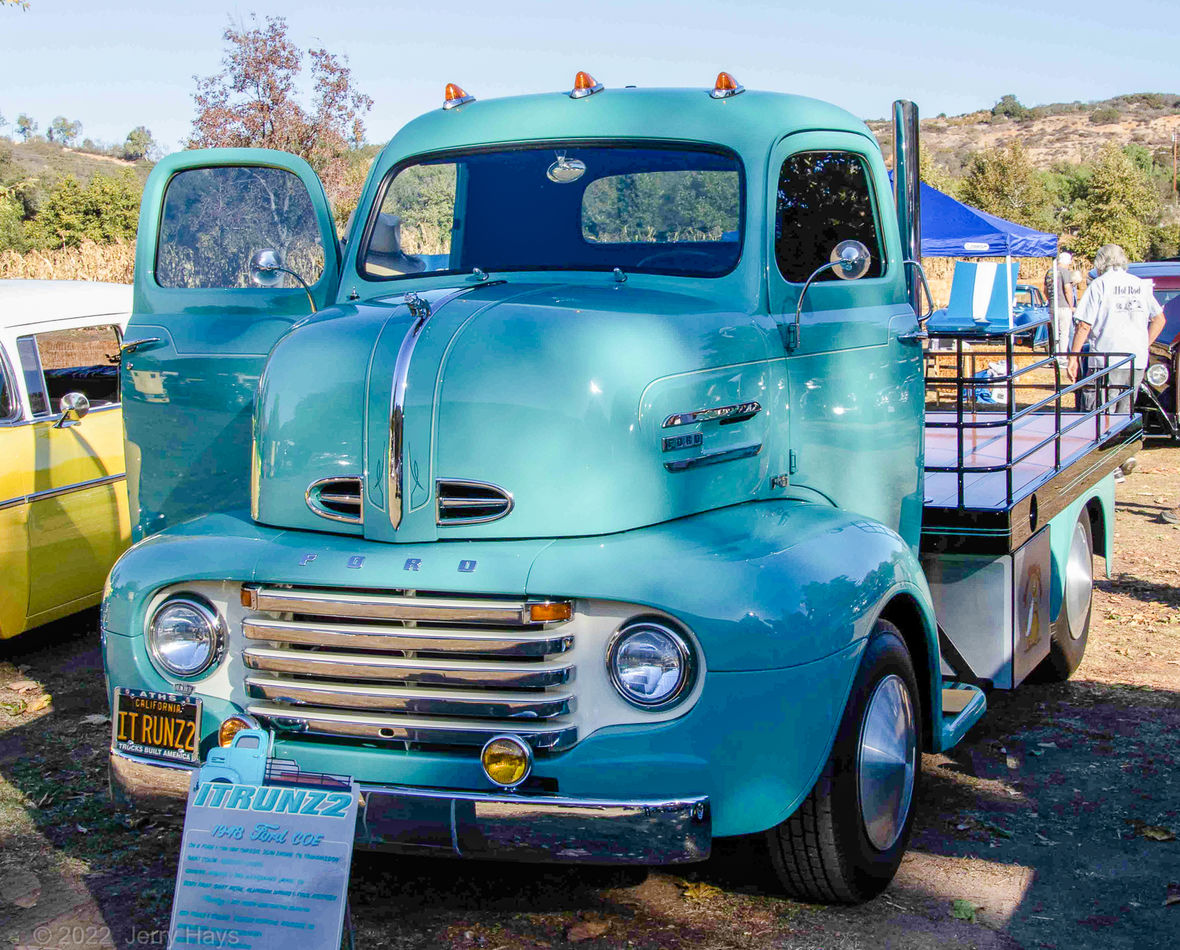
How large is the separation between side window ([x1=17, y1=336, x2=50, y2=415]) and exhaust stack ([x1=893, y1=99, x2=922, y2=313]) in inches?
168

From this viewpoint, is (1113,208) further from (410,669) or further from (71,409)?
(410,669)

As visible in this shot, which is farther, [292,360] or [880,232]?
[880,232]

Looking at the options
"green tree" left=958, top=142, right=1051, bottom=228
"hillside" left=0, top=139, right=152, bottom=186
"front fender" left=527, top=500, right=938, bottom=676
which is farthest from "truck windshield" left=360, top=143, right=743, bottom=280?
"hillside" left=0, top=139, right=152, bottom=186

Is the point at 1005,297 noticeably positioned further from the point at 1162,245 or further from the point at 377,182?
the point at 1162,245

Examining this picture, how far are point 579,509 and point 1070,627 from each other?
11.0 feet

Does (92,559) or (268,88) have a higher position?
(268,88)

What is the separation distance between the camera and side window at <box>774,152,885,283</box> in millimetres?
4055

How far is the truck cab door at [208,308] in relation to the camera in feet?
14.4

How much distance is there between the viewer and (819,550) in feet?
10.9

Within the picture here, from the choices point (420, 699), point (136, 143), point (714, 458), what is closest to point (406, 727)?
point (420, 699)

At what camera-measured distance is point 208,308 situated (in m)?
4.66

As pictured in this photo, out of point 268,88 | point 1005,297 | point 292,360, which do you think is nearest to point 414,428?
point 292,360

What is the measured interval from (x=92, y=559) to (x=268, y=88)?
16.4m

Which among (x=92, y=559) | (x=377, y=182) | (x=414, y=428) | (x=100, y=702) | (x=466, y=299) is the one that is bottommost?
(x=100, y=702)
